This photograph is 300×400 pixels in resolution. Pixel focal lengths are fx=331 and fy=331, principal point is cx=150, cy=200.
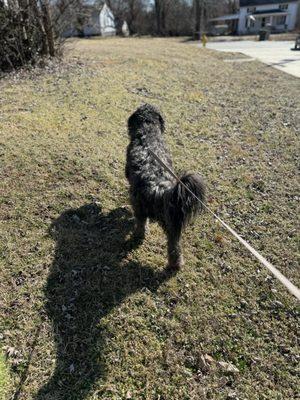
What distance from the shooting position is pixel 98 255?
3.95 metres

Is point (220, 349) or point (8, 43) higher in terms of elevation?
point (8, 43)

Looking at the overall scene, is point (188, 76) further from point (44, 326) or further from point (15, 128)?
point (44, 326)

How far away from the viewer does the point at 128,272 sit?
3754 millimetres

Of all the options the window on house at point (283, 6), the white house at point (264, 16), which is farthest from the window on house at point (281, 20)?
the window on house at point (283, 6)

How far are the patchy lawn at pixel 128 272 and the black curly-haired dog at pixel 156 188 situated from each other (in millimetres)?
575

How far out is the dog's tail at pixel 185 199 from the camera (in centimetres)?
297

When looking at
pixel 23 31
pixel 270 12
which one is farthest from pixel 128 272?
pixel 270 12

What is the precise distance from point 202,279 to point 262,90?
8974 millimetres

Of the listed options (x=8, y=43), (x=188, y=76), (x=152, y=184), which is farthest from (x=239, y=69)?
(x=152, y=184)

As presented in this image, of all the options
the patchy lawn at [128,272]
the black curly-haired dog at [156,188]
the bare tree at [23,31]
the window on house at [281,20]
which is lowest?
the patchy lawn at [128,272]

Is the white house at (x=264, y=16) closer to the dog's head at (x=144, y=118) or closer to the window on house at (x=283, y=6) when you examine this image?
the window on house at (x=283, y=6)

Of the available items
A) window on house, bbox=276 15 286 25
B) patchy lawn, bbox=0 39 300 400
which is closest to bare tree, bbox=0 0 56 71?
patchy lawn, bbox=0 39 300 400

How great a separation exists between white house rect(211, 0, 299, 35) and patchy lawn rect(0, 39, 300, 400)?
161 ft

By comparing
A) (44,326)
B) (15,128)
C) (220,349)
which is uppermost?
(15,128)
